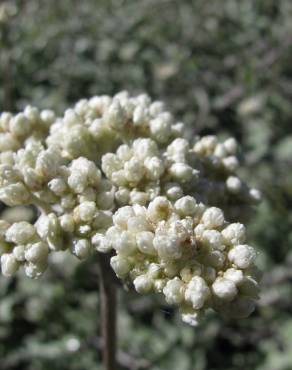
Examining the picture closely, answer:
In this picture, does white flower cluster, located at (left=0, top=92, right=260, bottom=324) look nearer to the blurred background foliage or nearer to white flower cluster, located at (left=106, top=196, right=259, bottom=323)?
white flower cluster, located at (left=106, top=196, right=259, bottom=323)

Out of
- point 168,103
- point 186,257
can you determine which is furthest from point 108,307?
point 168,103

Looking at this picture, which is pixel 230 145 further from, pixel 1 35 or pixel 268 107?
pixel 268 107

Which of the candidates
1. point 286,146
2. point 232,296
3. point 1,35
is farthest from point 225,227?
→ point 286,146

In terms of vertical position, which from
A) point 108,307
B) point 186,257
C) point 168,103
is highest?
point 168,103

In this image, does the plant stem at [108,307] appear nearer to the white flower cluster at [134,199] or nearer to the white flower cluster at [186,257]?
the white flower cluster at [134,199]

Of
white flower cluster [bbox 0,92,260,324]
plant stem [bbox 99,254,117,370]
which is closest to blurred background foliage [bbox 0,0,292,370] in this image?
plant stem [bbox 99,254,117,370]

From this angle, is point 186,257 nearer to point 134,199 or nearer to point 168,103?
point 134,199

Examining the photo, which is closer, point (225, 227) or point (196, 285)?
point (196, 285)

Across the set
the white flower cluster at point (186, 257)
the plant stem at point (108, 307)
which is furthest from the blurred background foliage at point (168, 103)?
the white flower cluster at point (186, 257)
